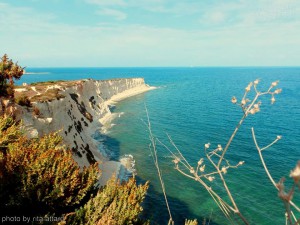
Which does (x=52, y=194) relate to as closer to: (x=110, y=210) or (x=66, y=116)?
(x=110, y=210)

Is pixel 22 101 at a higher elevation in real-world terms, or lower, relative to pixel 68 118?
higher

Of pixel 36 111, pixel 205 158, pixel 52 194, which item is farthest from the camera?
pixel 205 158

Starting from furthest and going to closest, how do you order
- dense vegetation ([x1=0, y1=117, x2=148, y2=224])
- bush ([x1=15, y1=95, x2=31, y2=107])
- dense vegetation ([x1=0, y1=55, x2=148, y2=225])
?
bush ([x1=15, y1=95, x2=31, y2=107]) < dense vegetation ([x1=0, y1=117, x2=148, y2=224]) < dense vegetation ([x1=0, y1=55, x2=148, y2=225])

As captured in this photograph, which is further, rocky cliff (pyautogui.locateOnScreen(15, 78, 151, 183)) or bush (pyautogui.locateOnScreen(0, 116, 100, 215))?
rocky cliff (pyautogui.locateOnScreen(15, 78, 151, 183))

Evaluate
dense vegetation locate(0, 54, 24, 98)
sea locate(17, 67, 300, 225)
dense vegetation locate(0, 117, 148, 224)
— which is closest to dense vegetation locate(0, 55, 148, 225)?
dense vegetation locate(0, 117, 148, 224)

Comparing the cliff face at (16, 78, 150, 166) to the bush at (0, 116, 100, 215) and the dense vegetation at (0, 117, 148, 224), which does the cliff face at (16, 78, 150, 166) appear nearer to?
the bush at (0, 116, 100, 215)

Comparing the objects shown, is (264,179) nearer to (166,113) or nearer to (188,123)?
(188,123)

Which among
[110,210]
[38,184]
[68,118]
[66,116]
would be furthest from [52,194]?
[68,118]

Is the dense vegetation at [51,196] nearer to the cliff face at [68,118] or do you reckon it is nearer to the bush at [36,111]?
the cliff face at [68,118]

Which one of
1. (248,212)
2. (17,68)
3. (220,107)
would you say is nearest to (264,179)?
(248,212)

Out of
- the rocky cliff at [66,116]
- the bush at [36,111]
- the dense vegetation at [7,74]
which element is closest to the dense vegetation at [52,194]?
the rocky cliff at [66,116]

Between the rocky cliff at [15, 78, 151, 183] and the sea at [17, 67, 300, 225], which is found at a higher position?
the rocky cliff at [15, 78, 151, 183]
